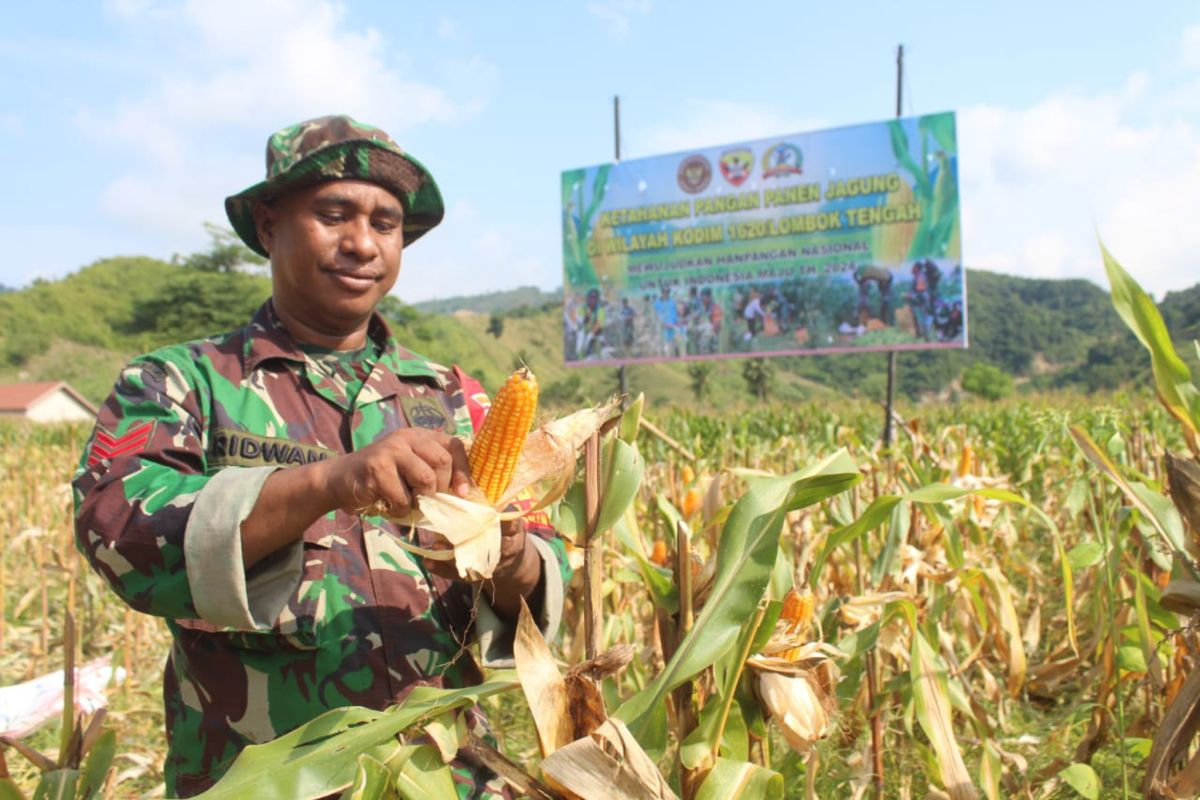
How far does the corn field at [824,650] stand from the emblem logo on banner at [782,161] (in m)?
8.66

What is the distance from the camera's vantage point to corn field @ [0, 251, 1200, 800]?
97 centimetres

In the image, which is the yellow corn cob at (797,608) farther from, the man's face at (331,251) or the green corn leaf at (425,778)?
the man's face at (331,251)

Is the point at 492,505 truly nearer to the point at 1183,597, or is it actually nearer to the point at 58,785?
the point at 58,785

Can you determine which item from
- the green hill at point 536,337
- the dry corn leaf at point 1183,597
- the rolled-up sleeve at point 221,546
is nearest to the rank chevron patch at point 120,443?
the rolled-up sleeve at point 221,546

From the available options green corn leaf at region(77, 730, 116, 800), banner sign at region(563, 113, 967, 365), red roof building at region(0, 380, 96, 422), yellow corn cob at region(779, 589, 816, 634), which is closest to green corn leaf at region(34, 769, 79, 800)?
green corn leaf at region(77, 730, 116, 800)

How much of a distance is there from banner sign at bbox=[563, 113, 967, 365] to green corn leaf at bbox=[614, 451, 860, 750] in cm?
989

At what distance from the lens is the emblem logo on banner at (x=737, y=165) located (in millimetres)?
12031

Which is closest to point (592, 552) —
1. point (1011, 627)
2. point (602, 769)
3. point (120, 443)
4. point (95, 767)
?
point (602, 769)

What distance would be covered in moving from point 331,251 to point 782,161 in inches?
443

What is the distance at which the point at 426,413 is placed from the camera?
1.42 m

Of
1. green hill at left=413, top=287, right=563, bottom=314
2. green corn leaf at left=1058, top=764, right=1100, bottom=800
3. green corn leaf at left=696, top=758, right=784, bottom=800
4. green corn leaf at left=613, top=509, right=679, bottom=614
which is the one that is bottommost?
green corn leaf at left=1058, top=764, right=1100, bottom=800

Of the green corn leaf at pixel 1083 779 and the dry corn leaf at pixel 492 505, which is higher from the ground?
the dry corn leaf at pixel 492 505

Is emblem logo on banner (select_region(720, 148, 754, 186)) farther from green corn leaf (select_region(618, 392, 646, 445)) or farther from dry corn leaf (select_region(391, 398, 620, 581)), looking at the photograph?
dry corn leaf (select_region(391, 398, 620, 581))

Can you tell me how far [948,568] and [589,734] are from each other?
1.57 metres
